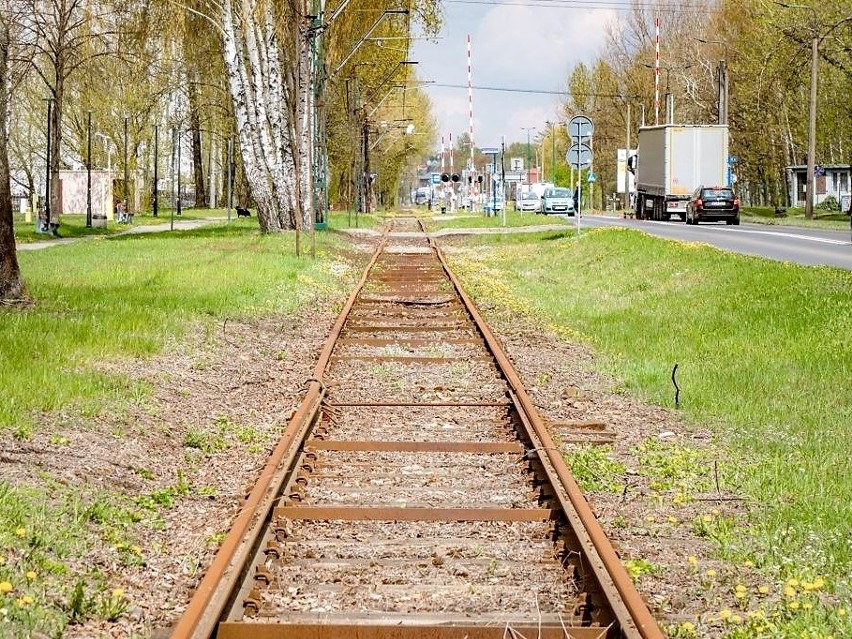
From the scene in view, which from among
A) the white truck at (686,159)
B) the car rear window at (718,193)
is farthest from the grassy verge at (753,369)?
the white truck at (686,159)

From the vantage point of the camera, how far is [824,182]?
84188mm

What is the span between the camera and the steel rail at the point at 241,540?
5372mm

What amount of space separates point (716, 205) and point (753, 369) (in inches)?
1651

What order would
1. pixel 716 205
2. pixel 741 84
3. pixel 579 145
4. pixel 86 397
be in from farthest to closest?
pixel 741 84
pixel 716 205
pixel 579 145
pixel 86 397

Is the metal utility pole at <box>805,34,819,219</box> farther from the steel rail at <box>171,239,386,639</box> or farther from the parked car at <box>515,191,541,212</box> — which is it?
the steel rail at <box>171,239,386,639</box>

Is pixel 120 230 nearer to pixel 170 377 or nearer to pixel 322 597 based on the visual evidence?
pixel 170 377

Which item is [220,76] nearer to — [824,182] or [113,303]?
[113,303]

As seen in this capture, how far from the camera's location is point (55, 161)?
45.0 m

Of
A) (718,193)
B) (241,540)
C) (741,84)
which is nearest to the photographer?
(241,540)

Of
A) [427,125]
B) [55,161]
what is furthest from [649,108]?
[55,161]

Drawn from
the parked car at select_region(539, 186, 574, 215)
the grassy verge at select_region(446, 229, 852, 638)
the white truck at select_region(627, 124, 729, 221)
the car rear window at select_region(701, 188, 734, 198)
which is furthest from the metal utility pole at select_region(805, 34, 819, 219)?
the grassy verge at select_region(446, 229, 852, 638)

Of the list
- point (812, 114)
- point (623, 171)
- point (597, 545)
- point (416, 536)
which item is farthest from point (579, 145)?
point (623, 171)

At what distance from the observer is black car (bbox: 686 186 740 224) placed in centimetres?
5362

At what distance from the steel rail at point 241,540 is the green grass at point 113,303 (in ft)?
5.06
